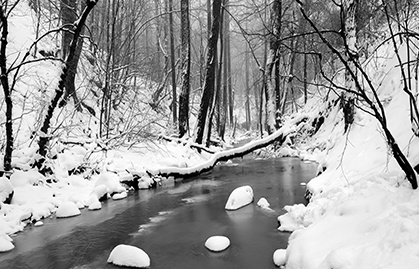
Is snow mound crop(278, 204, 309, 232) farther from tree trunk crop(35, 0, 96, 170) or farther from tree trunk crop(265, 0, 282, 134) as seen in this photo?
tree trunk crop(265, 0, 282, 134)

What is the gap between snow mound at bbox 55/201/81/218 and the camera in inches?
270

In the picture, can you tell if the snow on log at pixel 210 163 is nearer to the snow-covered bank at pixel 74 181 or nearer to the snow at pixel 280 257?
the snow-covered bank at pixel 74 181

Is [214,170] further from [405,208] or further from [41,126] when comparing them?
[405,208]

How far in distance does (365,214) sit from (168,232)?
3442 mm

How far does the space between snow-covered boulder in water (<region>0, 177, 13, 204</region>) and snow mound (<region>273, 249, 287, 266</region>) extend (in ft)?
16.7

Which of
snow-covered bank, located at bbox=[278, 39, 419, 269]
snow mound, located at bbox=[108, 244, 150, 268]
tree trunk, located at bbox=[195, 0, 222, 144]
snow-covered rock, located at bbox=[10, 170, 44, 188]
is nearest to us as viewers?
snow-covered bank, located at bbox=[278, 39, 419, 269]

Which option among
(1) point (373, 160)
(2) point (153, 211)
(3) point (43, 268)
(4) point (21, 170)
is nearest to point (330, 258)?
(1) point (373, 160)

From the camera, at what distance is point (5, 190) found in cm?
625

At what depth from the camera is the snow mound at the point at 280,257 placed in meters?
4.32

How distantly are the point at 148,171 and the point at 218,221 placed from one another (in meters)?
3.99

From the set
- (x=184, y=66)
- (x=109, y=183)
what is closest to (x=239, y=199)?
(x=109, y=183)

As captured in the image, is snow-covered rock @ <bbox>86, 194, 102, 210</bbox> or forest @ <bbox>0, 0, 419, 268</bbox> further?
snow-covered rock @ <bbox>86, 194, 102, 210</bbox>

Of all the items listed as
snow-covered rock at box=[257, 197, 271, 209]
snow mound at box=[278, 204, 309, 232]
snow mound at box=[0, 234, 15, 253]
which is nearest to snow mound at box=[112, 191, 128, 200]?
snow mound at box=[0, 234, 15, 253]

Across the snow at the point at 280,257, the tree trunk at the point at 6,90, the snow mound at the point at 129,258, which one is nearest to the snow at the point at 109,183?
the tree trunk at the point at 6,90
